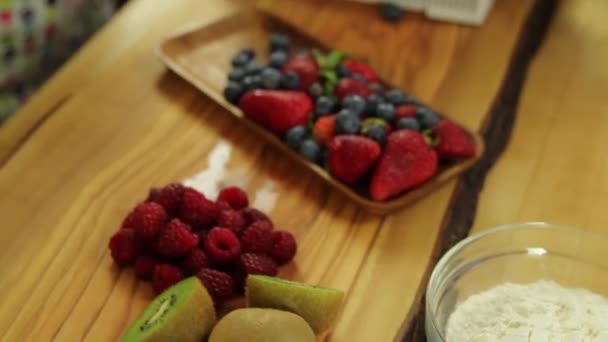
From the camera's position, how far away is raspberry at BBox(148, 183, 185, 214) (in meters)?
0.96

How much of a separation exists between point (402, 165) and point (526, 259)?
21 centimetres

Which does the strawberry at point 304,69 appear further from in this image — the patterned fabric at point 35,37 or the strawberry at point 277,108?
the patterned fabric at point 35,37

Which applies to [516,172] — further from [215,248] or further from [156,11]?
[156,11]

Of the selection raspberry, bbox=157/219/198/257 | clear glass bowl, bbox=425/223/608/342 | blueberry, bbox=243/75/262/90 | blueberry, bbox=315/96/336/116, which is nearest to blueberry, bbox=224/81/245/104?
blueberry, bbox=243/75/262/90

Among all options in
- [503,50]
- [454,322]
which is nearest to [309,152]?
[454,322]

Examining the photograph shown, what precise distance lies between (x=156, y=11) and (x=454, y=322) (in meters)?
0.87

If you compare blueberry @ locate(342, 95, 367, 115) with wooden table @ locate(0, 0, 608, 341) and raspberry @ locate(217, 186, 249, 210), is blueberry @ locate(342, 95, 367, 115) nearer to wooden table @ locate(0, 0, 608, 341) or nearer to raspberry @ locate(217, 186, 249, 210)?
wooden table @ locate(0, 0, 608, 341)

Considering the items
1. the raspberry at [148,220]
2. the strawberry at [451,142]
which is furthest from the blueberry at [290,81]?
the raspberry at [148,220]

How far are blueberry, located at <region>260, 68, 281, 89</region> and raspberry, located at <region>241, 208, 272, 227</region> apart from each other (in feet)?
0.89

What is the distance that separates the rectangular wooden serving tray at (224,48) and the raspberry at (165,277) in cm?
28

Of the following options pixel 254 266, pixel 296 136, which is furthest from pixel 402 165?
pixel 254 266

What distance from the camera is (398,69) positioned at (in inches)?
51.8

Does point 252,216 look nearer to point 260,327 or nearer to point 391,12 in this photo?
point 260,327

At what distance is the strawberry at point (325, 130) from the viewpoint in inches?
42.9
